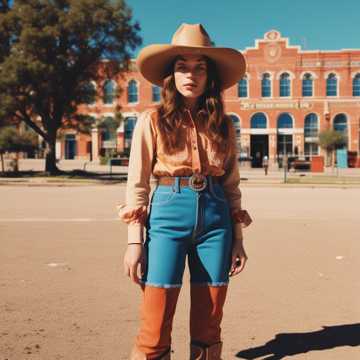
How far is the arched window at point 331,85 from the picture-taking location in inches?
1906

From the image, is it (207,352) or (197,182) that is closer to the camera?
(197,182)

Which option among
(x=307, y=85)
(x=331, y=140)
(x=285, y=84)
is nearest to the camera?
(x=331, y=140)

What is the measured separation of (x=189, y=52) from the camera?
2.53 metres

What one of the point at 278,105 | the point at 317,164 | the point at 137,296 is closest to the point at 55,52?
the point at 317,164

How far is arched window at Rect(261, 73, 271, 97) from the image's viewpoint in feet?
160

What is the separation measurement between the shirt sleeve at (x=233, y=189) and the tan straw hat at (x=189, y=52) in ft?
0.99

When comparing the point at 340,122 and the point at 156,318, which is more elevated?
the point at 340,122

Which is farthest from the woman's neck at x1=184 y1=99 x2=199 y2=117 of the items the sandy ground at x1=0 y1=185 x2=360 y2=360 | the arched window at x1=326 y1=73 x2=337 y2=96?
the arched window at x1=326 y1=73 x2=337 y2=96

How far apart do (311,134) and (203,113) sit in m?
47.4

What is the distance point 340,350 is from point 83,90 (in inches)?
984

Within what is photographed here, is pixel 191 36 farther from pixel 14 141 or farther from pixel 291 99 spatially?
pixel 291 99

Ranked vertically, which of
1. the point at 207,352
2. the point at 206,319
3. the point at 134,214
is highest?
A: the point at 134,214

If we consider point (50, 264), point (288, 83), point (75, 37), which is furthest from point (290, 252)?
point (288, 83)

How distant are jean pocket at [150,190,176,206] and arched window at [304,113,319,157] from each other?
154 feet
